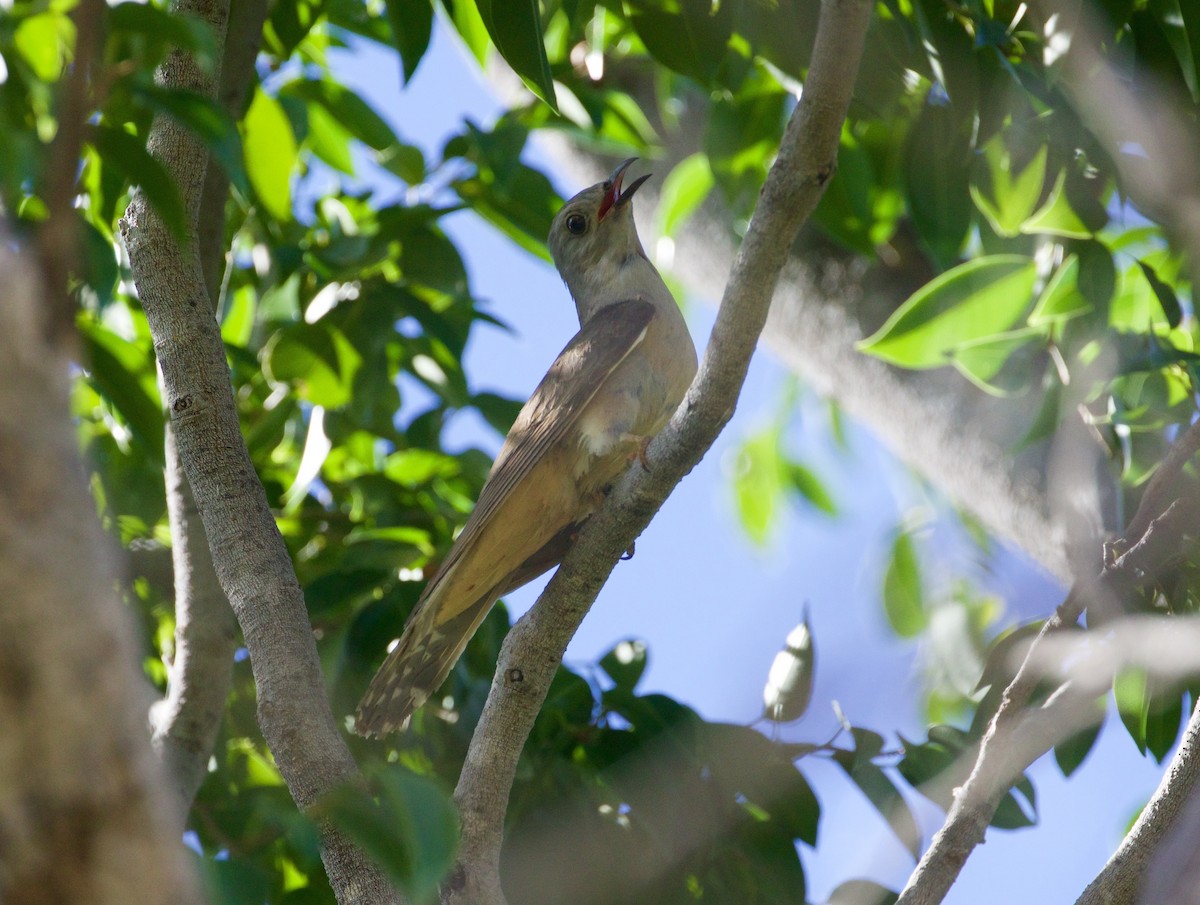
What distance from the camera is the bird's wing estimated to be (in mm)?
3762

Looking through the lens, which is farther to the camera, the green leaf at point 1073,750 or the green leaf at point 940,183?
the green leaf at point 940,183

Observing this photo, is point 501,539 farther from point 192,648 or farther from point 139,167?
point 139,167

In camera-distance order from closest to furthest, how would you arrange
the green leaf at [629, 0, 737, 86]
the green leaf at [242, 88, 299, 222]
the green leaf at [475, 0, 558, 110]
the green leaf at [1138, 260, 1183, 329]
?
the green leaf at [475, 0, 558, 110] < the green leaf at [1138, 260, 1183, 329] < the green leaf at [629, 0, 737, 86] < the green leaf at [242, 88, 299, 222]

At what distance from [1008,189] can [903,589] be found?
1.68 meters

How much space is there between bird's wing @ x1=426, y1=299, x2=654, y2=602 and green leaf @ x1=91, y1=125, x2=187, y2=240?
1.82 m

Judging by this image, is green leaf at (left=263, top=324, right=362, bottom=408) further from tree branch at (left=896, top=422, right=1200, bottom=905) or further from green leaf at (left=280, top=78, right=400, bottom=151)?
tree branch at (left=896, top=422, right=1200, bottom=905)

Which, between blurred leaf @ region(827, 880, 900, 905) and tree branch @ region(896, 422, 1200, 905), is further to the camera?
blurred leaf @ region(827, 880, 900, 905)

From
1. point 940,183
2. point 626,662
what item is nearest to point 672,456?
point 626,662

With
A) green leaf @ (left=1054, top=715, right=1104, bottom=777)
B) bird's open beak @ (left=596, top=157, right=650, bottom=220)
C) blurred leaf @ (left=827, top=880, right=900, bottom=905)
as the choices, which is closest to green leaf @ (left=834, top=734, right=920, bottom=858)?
blurred leaf @ (left=827, top=880, right=900, bottom=905)

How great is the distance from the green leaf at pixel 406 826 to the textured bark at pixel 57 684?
15.4 inches

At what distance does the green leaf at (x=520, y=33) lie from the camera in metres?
2.85

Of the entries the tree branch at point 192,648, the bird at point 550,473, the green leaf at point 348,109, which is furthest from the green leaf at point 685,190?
the tree branch at point 192,648

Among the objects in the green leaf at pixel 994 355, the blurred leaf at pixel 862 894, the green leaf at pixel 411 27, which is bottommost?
the blurred leaf at pixel 862 894

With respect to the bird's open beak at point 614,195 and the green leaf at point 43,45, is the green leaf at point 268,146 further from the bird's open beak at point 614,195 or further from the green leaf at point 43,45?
the bird's open beak at point 614,195
